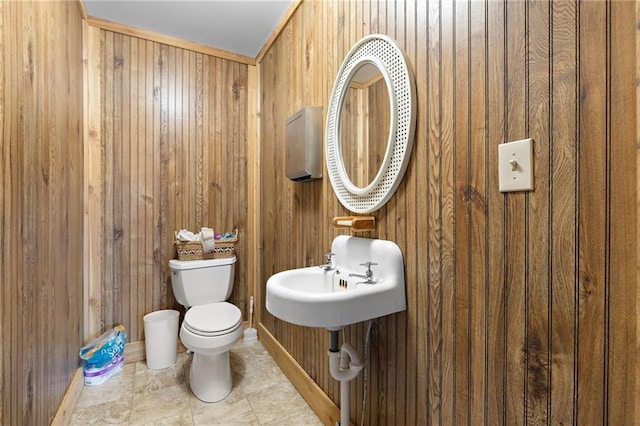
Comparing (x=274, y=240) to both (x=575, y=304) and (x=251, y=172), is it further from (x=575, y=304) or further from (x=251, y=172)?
(x=575, y=304)

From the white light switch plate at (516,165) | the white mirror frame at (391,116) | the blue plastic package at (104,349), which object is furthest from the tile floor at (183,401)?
the white light switch plate at (516,165)

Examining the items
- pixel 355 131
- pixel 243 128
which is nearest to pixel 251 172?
pixel 243 128

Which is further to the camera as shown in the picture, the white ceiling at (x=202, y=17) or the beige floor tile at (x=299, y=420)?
the white ceiling at (x=202, y=17)

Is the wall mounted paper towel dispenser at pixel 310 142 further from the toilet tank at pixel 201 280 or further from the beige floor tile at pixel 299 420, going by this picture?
the beige floor tile at pixel 299 420

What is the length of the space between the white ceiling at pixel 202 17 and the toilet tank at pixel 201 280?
1679 mm

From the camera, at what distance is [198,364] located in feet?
5.89

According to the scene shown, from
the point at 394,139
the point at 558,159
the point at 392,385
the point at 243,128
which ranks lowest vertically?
the point at 392,385

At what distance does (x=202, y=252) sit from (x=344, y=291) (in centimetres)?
154

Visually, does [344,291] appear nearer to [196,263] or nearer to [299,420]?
[299,420]

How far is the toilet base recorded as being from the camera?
5.77 feet

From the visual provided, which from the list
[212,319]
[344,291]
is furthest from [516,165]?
[212,319]

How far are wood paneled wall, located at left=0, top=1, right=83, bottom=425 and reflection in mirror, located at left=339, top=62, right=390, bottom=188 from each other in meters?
1.22

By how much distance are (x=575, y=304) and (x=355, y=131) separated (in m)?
1.01

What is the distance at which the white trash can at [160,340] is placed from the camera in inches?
82.8
